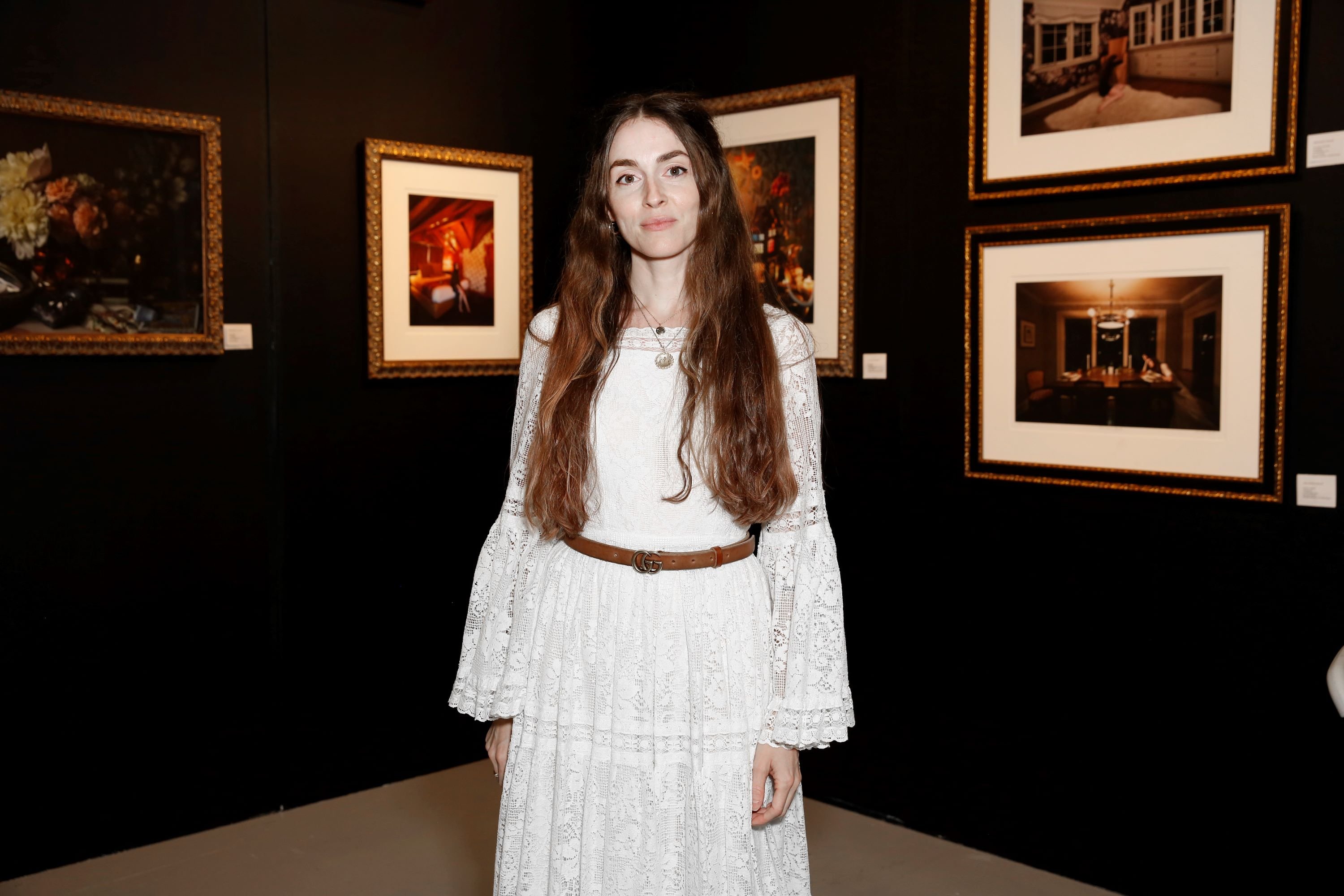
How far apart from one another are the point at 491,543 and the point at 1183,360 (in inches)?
95.0

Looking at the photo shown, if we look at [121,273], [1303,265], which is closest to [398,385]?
[121,273]

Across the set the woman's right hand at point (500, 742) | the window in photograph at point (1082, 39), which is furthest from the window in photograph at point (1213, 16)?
the woman's right hand at point (500, 742)

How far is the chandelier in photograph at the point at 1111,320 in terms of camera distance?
405cm

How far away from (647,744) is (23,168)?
304cm

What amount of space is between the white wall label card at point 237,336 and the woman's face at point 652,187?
2613 mm

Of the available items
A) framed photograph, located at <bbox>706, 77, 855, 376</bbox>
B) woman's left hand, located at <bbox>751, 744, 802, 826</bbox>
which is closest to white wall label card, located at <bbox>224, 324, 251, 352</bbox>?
framed photograph, located at <bbox>706, 77, 855, 376</bbox>

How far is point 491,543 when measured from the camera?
267 cm

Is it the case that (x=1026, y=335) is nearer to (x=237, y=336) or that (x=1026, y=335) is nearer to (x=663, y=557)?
(x=663, y=557)

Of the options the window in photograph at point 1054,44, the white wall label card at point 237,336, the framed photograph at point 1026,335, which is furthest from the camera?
the white wall label card at point 237,336

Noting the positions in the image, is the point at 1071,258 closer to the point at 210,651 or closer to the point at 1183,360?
the point at 1183,360

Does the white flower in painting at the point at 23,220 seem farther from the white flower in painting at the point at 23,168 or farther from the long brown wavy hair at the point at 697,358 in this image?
the long brown wavy hair at the point at 697,358

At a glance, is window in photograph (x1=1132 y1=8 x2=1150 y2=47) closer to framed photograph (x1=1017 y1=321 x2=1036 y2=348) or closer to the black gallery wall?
the black gallery wall

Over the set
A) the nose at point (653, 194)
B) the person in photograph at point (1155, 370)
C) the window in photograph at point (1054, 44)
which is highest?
the window in photograph at point (1054, 44)

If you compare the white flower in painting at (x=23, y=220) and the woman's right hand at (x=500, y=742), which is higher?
the white flower in painting at (x=23, y=220)
